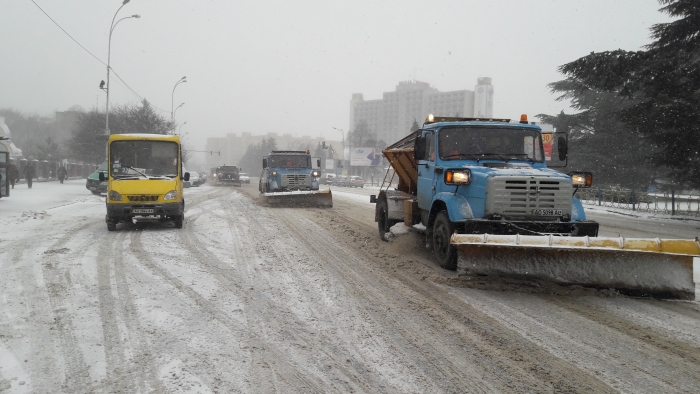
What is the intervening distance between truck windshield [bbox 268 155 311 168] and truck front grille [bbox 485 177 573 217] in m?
15.0

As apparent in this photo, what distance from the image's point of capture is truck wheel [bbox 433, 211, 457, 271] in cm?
711

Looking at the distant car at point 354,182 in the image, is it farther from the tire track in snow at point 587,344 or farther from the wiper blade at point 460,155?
the tire track in snow at point 587,344

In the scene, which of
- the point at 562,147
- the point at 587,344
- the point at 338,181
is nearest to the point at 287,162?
the point at 562,147

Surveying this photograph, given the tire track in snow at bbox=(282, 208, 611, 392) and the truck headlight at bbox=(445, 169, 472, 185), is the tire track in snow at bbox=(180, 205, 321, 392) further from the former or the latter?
the truck headlight at bbox=(445, 169, 472, 185)

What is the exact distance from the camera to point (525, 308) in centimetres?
554

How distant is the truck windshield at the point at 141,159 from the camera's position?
40.4 feet

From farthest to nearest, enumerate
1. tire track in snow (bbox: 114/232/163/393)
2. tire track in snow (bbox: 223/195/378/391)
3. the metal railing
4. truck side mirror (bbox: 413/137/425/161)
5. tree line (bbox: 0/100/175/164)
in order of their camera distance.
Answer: tree line (bbox: 0/100/175/164) → the metal railing → truck side mirror (bbox: 413/137/425/161) → tire track in snow (bbox: 223/195/378/391) → tire track in snow (bbox: 114/232/163/393)

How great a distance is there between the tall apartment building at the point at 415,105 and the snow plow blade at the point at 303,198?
114m

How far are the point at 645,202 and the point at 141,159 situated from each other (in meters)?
24.0

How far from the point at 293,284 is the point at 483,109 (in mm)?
136704

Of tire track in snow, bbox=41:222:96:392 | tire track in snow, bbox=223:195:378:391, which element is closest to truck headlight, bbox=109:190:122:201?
tire track in snow, bbox=41:222:96:392

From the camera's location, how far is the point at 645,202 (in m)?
25.0

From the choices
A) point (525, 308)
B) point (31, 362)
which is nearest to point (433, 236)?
point (525, 308)

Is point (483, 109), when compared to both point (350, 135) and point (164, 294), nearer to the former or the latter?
point (350, 135)
